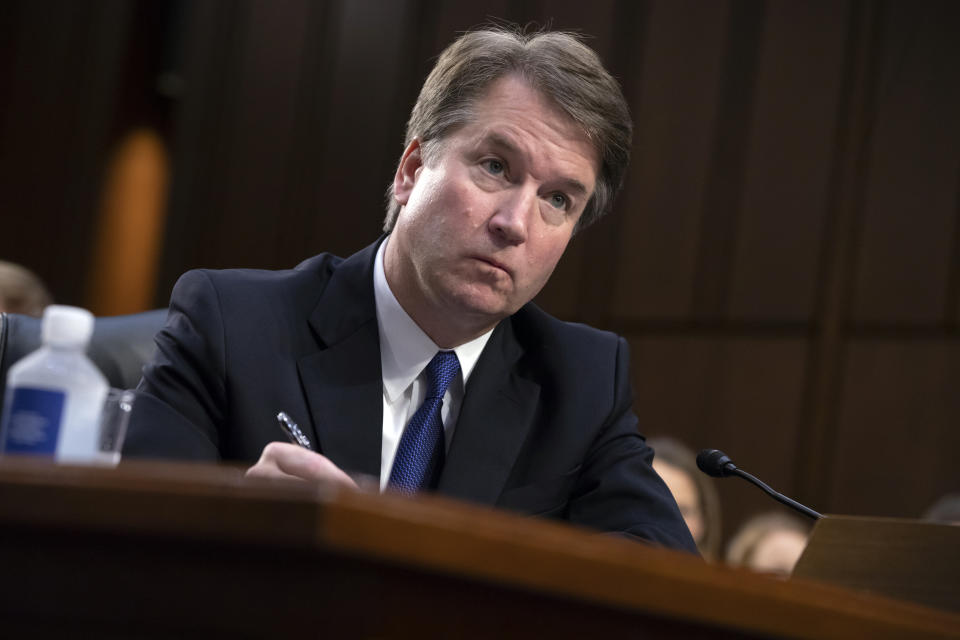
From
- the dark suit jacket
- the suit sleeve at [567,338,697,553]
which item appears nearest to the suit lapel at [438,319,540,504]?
the dark suit jacket

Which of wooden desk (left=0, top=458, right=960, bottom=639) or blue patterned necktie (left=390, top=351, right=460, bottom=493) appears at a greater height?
wooden desk (left=0, top=458, right=960, bottom=639)

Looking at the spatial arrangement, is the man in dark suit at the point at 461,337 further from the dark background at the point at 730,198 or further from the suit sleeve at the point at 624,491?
the dark background at the point at 730,198

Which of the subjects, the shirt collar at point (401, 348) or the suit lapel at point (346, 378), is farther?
the shirt collar at point (401, 348)

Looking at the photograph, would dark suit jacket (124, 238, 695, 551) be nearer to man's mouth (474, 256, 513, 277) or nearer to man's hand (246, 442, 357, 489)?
man's mouth (474, 256, 513, 277)

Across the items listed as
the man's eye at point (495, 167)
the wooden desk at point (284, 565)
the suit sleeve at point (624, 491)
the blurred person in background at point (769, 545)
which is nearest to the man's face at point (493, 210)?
the man's eye at point (495, 167)

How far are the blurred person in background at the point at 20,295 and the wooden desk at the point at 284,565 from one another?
3.18 m

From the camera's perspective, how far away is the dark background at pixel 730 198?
4852 millimetres

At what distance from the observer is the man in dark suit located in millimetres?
1839

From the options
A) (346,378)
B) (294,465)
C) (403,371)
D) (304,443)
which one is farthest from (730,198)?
(294,465)

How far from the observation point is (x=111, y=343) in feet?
7.07

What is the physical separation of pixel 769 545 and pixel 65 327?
3481 millimetres

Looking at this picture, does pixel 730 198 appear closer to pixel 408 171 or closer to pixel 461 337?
pixel 408 171

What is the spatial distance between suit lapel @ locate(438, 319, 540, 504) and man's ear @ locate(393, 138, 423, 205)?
0.32 metres

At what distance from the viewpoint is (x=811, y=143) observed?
16.8ft
